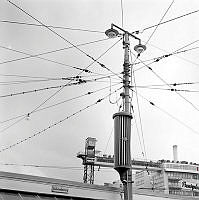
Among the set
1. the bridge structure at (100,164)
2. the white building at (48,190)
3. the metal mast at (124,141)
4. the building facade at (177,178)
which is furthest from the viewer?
the building facade at (177,178)

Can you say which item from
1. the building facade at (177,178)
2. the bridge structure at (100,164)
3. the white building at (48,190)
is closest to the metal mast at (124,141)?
the white building at (48,190)

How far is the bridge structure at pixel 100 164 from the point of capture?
56.0 metres

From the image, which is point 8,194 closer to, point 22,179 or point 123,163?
point 22,179

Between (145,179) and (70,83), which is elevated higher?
(145,179)

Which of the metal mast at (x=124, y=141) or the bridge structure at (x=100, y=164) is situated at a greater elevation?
the bridge structure at (x=100, y=164)

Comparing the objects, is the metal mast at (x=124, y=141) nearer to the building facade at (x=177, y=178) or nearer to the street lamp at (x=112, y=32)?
the street lamp at (x=112, y=32)

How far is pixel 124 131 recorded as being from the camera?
41.9 ft

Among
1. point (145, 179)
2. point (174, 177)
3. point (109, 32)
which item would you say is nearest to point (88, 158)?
point (174, 177)

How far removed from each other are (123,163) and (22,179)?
4.46 meters

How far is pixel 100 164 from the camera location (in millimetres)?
65500

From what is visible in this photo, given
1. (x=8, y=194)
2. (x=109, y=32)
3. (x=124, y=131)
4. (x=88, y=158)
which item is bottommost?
(x=8, y=194)

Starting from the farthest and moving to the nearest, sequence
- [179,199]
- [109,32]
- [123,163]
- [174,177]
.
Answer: [174,177]
[179,199]
[109,32]
[123,163]

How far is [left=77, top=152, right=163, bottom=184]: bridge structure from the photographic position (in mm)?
56031

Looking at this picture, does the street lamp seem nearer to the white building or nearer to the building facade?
the white building
